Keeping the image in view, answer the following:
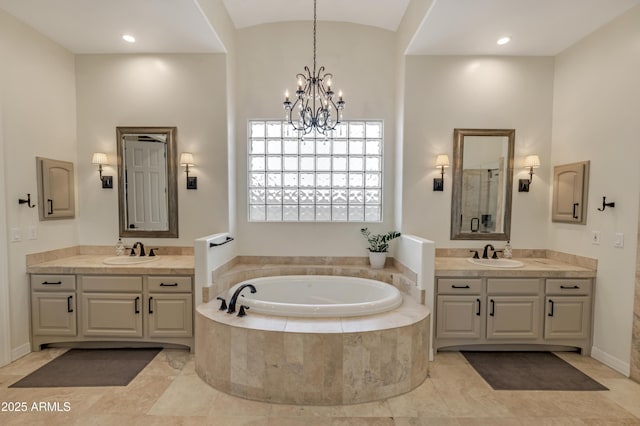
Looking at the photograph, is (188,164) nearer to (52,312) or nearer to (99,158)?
(99,158)

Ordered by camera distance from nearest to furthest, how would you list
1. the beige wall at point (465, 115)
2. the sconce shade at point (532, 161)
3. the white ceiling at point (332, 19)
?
1. the white ceiling at point (332, 19)
2. the sconce shade at point (532, 161)
3. the beige wall at point (465, 115)

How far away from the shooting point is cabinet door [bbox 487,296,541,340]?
2910mm

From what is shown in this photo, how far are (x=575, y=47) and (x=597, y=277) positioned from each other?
2.23 meters

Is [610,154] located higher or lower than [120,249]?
higher

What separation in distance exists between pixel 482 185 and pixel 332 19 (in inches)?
97.1

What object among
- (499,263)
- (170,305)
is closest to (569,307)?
(499,263)

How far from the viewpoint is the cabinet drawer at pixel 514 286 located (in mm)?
2904

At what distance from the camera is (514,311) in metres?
2.92

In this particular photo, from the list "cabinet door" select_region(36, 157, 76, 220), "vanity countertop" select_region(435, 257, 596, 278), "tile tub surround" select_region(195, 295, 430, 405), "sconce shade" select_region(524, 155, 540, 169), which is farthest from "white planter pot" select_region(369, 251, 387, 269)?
"cabinet door" select_region(36, 157, 76, 220)

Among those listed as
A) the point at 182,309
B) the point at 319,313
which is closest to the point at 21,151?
the point at 182,309

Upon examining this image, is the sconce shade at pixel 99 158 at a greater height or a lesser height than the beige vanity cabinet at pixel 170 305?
greater

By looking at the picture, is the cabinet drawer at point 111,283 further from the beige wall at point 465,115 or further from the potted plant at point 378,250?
the beige wall at point 465,115

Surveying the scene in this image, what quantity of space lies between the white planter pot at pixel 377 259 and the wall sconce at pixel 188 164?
6.75 ft

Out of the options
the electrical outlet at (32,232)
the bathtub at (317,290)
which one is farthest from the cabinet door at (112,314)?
the bathtub at (317,290)
